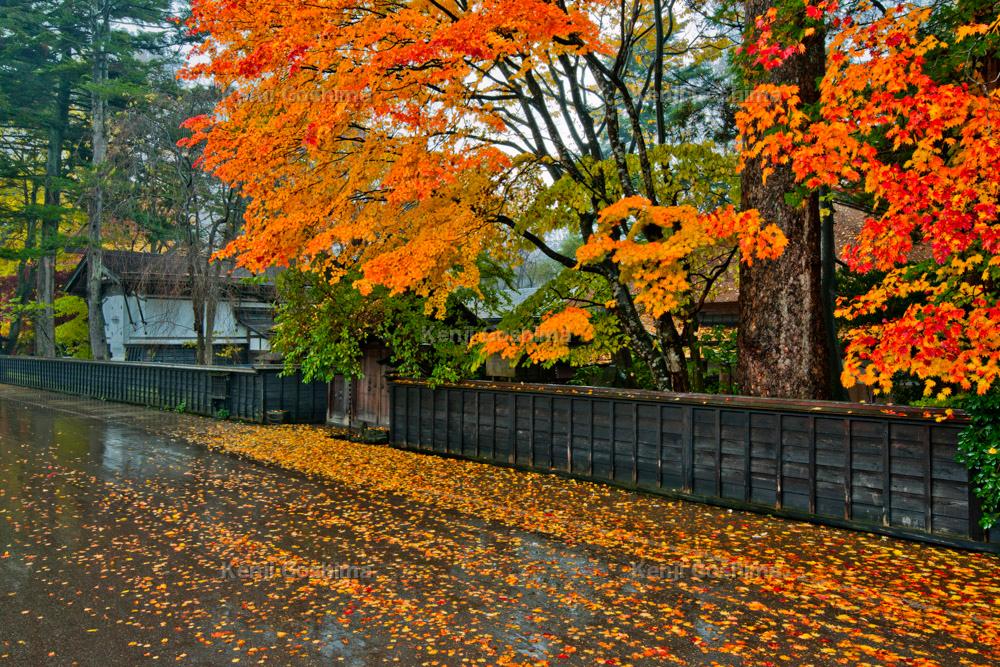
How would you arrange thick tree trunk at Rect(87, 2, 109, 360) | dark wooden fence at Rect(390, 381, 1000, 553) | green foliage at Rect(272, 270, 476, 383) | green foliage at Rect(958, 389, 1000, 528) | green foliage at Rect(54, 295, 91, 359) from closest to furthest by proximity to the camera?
1. green foliage at Rect(958, 389, 1000, 528)
2. dark wooden fence at Rect(390, 381, 1000, 553)
3. green foliage at Rect(272, 270, 476, 383)
4. thick tree trunk at Rect(87, 2, 109, 360)
5. green foliage at Rect(54, 295, 91, 359)

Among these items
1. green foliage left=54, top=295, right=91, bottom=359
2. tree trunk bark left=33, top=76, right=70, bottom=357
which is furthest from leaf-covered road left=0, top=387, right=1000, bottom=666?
tree trunk bark left=33, top=76, right=70, bottom=357

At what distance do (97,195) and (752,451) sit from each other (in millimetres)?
28588

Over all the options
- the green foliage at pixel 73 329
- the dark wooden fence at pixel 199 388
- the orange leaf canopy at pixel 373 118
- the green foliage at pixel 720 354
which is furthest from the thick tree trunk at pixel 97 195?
the green foliage at pixel 720 354

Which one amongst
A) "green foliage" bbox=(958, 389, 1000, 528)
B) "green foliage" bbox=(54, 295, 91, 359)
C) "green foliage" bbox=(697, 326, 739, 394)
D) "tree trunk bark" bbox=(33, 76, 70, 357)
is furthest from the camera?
"green foliage" bbox=(54, 295, 91, 359)

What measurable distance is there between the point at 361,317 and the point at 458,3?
22.0 feet

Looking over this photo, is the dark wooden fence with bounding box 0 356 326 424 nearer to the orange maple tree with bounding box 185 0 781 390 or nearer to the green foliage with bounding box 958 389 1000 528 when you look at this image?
the orange maple tree with bounding box 185 0 781 390

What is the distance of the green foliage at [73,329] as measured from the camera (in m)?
36.2

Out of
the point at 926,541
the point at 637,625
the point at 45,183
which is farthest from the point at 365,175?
the point at 45,183

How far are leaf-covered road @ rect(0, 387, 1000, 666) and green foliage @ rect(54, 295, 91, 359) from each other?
91.1ft

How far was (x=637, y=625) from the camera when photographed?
Result: 596 centimetres

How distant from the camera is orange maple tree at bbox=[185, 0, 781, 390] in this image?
34.8ft

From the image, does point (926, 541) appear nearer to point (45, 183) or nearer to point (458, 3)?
point (458, 3)

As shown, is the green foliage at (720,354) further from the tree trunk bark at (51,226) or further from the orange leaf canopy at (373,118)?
the tree trunk bark at (51,226)

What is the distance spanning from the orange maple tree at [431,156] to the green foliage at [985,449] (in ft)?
12.0
